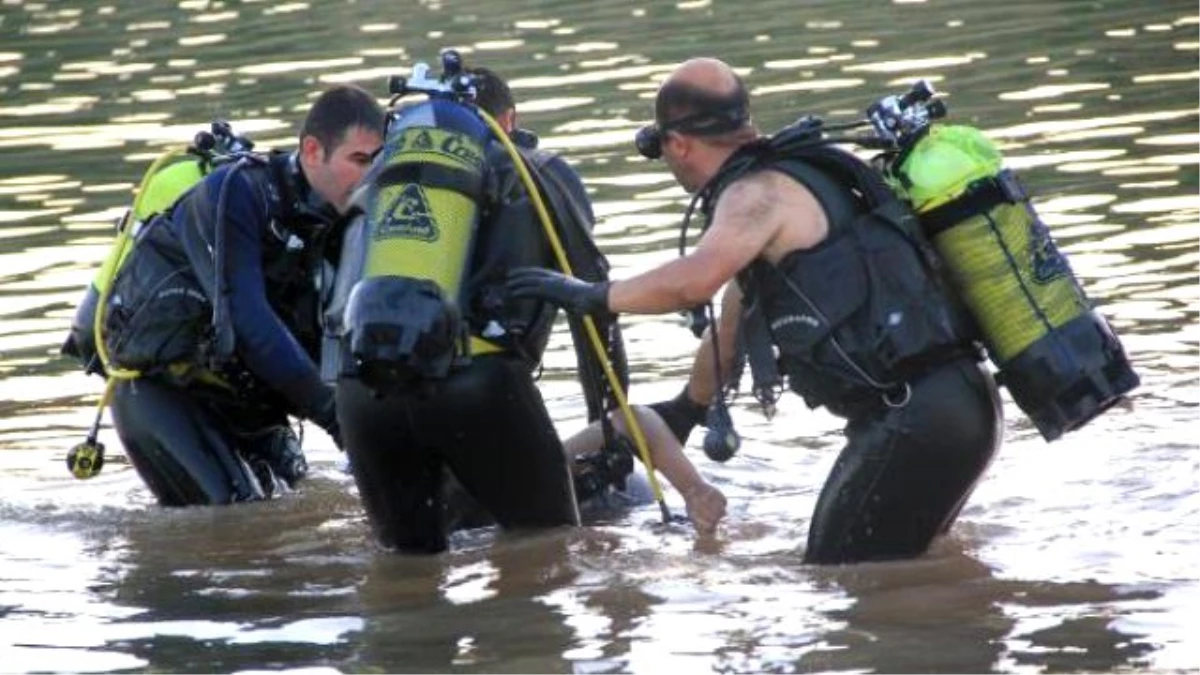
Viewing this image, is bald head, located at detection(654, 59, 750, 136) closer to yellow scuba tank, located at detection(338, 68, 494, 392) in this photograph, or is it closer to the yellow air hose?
the yellow air hose

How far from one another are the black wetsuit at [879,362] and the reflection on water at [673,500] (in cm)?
33

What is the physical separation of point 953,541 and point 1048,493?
1095 millimetres

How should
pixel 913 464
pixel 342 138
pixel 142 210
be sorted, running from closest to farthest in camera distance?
1. pixel 913 464
2. pixel 342 138
3. pixel 142 210

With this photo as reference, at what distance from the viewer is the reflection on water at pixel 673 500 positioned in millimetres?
8359

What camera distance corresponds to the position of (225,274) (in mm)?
9914

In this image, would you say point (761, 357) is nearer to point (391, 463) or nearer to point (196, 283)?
point (391, 463)

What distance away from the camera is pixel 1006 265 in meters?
8.52

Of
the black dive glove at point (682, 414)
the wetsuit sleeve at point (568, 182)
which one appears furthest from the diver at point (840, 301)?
the black dive glove at point (682, 414)

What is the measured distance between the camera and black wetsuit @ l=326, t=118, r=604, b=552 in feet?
28.6

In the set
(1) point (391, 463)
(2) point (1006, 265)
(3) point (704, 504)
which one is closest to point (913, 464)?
(2) point (1006, 265)

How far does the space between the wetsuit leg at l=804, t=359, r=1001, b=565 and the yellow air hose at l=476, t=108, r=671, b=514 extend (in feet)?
2.58

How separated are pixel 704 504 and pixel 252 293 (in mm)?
1874

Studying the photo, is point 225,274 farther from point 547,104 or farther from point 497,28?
point 497,28

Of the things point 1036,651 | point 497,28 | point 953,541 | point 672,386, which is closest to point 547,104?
point 497,28
